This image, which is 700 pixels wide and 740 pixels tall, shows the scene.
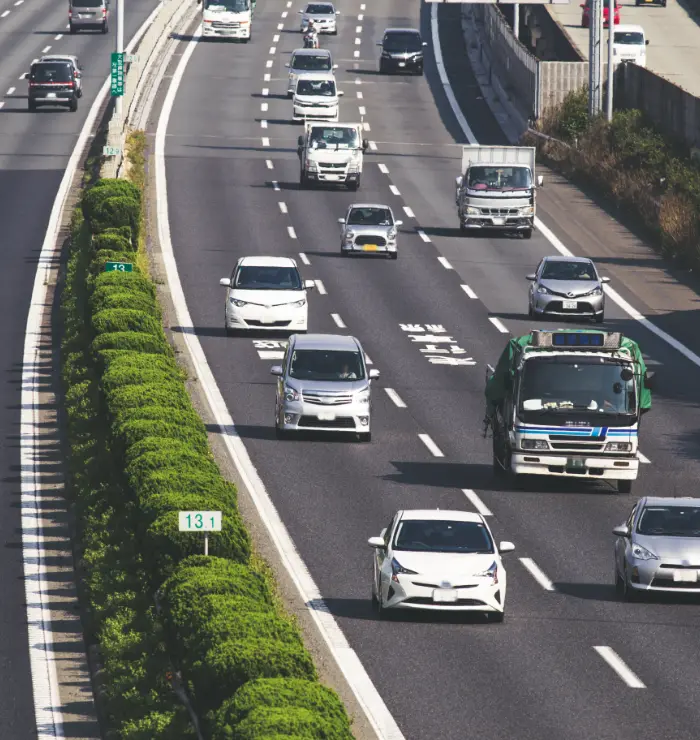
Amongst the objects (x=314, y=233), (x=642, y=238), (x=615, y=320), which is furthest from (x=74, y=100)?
(x=615, y=320)

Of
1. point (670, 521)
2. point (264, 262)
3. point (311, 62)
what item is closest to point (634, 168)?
point (264, 262)

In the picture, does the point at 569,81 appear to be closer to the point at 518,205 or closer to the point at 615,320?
the point at 518,205

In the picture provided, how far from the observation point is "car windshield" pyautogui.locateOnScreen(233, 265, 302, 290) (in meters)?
50.2

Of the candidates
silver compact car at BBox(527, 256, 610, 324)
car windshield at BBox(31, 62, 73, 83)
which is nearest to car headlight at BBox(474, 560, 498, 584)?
silver compact car at BBox(527, 256, 610, 324)

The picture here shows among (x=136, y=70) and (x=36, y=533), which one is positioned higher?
(x=36, y=533)

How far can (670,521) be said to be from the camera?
2703 centimetres

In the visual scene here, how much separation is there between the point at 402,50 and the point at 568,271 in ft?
153

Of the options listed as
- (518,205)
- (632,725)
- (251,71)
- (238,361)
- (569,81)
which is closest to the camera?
→ (632,725)

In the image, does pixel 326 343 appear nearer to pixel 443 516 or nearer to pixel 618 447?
pixel 618 447

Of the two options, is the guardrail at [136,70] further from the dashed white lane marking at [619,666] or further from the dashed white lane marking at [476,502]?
the dashed white lane marking at [619,666]

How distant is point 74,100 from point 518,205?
2738 cm

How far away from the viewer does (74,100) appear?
84.6 meters

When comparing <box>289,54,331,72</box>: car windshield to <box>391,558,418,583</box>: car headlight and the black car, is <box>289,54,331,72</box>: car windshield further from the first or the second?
<box>391,558,418,583</box>: car headlight

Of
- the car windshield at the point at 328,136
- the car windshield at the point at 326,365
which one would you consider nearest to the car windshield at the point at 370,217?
the car windshield at the point at 328,136
